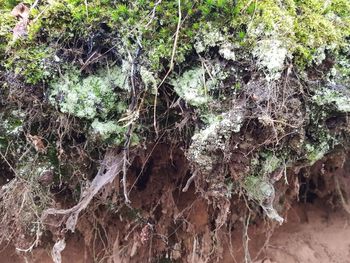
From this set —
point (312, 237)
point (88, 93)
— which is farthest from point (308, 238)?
point (88, 93)

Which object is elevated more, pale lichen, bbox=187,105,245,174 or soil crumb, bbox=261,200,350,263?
pale lichen, bbox=187,105,245,174

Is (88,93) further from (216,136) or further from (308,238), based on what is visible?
(308,238)

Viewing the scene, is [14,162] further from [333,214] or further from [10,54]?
[333,214]

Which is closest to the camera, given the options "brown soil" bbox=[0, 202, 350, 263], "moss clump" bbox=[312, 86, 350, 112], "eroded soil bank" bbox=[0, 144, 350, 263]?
"moss clump" bbox=[312, 86, 350, 112]

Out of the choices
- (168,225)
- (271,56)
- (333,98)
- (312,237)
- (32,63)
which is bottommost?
(312,237)

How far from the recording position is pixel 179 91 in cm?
124

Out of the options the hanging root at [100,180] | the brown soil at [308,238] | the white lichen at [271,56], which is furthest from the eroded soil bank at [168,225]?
the white lichen at [271,56]

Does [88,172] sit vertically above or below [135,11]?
below

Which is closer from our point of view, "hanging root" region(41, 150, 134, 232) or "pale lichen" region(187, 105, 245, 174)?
"pale lichen" region(187, 105, 245, 174)

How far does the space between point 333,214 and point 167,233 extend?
93 centimetres

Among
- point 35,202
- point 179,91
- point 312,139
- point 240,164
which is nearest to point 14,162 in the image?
point 35,202

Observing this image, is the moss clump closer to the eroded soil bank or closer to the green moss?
the eroded soil bank

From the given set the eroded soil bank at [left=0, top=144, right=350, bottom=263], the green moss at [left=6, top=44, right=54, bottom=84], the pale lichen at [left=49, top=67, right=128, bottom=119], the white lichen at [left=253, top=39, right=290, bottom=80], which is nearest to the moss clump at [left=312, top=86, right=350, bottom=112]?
the white lichen at [left=253, top=39, right=290, bottom=80]

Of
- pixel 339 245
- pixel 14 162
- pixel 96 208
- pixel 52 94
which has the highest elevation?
pixel 52 94
